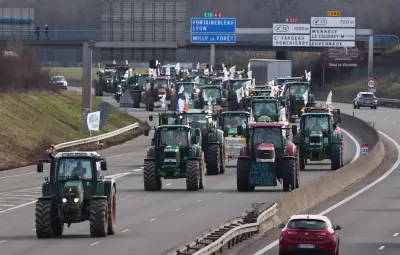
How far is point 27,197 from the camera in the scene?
44406mm

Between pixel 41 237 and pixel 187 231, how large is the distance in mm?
4042

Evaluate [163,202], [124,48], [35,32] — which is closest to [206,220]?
[163,202]

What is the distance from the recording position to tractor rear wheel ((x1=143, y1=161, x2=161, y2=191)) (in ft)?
149

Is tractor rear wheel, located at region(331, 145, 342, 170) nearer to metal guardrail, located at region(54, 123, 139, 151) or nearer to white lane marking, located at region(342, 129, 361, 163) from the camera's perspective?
white lane marking, located at region(342, 129, 361, 163)

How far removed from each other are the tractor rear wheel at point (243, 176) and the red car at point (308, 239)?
16.7 m

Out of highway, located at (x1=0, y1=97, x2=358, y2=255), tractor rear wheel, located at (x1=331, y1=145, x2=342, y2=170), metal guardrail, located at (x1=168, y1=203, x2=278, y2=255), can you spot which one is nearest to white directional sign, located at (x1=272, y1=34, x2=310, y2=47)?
highway, located at (x1=0, y1=97, x2=358, y2=255)

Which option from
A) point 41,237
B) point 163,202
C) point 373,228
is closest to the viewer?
point 41,237

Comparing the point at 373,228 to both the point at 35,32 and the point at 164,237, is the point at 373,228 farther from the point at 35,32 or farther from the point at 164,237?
the point at 35,32

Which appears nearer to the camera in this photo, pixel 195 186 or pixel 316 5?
pixel 195 186

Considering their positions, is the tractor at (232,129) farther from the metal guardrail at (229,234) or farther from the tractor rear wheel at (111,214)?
the tractor rear wheel at (111,214)

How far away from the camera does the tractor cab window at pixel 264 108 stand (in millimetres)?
65438

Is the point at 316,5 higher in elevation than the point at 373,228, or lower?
higher

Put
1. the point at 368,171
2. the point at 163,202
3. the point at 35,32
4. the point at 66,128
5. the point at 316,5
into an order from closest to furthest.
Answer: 1. the point at 163,202
2. the point at 368,171
3. the point at 66,128
4. the point at 35,32
5. the point at 316,5

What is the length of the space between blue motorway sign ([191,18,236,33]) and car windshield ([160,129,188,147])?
218ft
